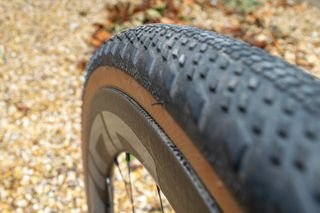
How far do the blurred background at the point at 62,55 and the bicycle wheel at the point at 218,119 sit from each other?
131cm

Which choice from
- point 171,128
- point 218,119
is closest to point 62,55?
point 171,128

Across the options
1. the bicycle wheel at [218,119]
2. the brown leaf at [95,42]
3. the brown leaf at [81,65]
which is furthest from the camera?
the brown leaf at [95,42]

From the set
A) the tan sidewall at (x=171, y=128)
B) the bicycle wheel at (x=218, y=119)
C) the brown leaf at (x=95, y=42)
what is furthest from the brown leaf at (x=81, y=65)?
the bicycle wheel at (x=218, y=119)

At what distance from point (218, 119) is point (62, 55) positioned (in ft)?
8.13

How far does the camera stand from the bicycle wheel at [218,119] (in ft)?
1.42

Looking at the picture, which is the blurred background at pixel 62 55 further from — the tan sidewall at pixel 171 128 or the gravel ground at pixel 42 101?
the tan sidewall at pixel 171 128

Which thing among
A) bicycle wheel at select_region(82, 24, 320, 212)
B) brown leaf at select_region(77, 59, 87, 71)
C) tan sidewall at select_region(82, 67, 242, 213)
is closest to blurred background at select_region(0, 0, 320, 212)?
brown leaf at select_region(77, 59, 87, 71)

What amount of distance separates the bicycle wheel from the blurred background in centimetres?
131

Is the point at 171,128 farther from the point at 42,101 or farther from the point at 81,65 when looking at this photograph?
the point at 81,65

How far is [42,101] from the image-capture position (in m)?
2.50

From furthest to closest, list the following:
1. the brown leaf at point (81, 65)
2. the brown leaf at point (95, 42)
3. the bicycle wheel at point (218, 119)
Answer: the brown leaf at point (95, 42) < the brown leaf at point (81, 65) < the bicycle wheel at point (218, 119)

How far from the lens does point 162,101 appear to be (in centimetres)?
66

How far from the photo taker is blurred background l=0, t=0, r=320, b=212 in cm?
208

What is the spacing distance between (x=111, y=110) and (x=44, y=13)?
2480 millimetres
